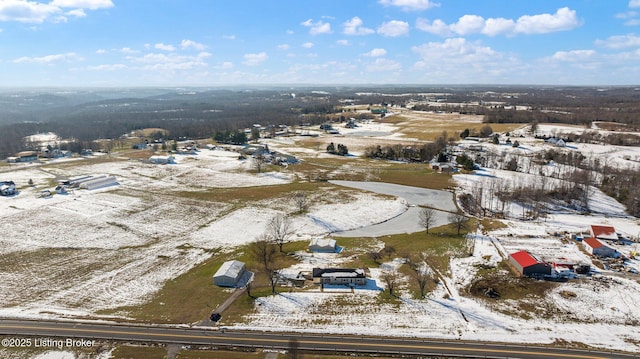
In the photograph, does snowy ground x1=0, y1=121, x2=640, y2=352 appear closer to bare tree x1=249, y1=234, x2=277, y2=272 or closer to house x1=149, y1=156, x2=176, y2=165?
bare tree x1=249, y1=234, x2=277, y2=272

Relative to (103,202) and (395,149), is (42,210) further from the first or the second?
(395,149)

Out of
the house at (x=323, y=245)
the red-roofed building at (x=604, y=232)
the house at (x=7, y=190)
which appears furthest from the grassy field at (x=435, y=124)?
the house at (x=7, y=190)

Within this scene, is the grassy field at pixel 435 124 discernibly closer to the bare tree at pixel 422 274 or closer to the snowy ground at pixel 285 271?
the snowy ground at pixel 285 271

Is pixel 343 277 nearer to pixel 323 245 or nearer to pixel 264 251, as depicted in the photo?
pixel 323 245

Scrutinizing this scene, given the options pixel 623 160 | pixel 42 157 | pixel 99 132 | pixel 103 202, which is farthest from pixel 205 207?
pixel 99 132

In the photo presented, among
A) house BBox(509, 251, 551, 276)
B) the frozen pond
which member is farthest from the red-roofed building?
the frozen pond
